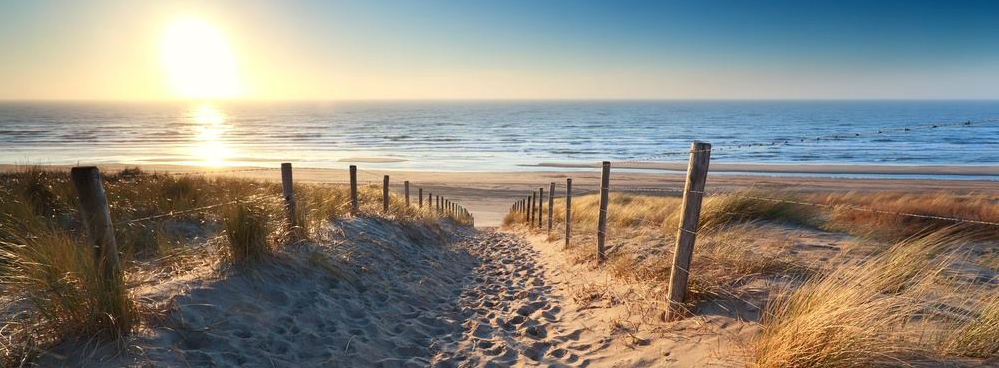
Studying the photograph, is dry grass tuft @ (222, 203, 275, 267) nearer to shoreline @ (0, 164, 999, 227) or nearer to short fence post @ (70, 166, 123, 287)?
short fence post @ (70, 166, 123, 287)

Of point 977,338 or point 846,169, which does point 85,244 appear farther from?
point 846,169

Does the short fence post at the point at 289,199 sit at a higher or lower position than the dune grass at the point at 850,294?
higher

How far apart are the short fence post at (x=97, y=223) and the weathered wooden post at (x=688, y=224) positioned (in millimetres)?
4596

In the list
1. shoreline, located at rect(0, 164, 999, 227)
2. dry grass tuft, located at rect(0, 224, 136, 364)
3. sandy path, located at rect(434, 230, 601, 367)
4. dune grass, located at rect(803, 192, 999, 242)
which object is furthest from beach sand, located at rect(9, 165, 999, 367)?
shoreline, located at rect(0, 164, 999, 227)

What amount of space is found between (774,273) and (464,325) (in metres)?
3.42

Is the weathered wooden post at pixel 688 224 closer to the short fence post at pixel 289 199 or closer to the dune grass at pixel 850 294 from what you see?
the dune grass at pixel 850 294

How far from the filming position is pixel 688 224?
184 inches

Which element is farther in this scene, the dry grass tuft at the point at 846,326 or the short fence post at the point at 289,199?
the short fence post at the point at 289,199

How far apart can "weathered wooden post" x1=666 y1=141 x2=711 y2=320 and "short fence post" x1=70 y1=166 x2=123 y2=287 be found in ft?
15.1

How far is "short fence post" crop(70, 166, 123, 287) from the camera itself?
351cm

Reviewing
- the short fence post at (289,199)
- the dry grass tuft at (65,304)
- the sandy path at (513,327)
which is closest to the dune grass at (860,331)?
the sandy path at (513,327)

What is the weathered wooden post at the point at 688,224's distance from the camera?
15.0 ft

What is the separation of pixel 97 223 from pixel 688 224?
488cm

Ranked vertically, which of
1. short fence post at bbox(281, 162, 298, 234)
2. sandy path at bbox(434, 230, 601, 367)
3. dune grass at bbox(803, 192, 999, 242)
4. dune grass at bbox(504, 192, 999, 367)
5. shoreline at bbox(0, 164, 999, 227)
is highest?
short fence post at bbox(281, 162, 298, 234)
